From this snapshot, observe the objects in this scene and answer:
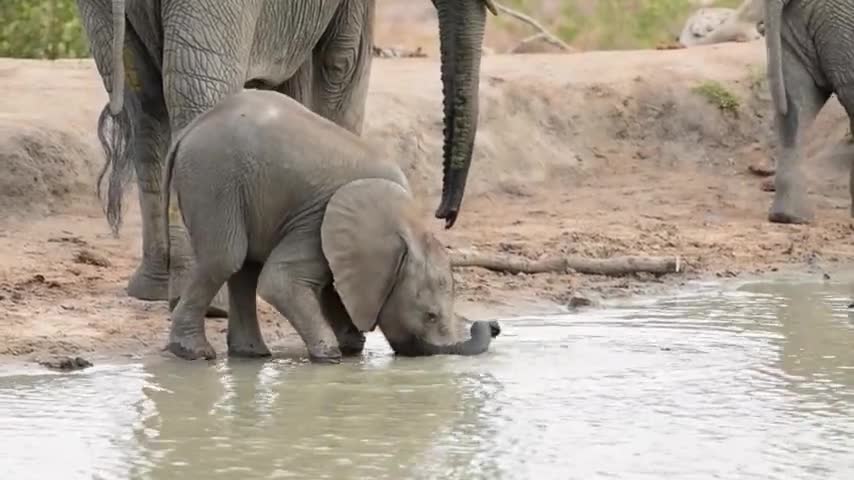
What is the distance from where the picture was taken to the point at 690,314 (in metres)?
7.52

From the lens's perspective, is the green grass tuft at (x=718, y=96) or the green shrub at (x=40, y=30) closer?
the green grass tuft at (x=718, y=96)

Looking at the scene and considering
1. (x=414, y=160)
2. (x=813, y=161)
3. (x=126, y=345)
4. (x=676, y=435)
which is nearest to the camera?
(x=676, y=435)

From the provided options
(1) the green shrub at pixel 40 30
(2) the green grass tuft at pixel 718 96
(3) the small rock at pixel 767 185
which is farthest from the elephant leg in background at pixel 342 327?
(1) the green shrub at pixel 40 30

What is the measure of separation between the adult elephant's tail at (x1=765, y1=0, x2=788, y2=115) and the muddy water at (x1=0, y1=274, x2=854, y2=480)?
314 centimetres

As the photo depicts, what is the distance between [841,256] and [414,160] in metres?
2.57

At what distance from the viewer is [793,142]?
1032 centimetres

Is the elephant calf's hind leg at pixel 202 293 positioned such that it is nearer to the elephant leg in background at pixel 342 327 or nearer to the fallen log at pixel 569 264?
the elephant leg in background at pixel 342 327

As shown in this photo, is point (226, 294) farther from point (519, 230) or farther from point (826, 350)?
point (519, 230)

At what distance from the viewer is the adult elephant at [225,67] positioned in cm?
657

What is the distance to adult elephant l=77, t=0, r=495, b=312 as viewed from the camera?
6566mm

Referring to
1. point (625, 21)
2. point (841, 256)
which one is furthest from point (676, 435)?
point (625, 21)

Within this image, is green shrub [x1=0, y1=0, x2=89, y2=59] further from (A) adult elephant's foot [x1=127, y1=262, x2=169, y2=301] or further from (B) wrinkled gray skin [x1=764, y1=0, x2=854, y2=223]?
(A) adult elephant's foot [x1=127, y1=262, x2=169, y2=301]

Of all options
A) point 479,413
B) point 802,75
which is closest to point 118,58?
point 479,413

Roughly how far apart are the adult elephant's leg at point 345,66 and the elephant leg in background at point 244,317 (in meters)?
1.46
